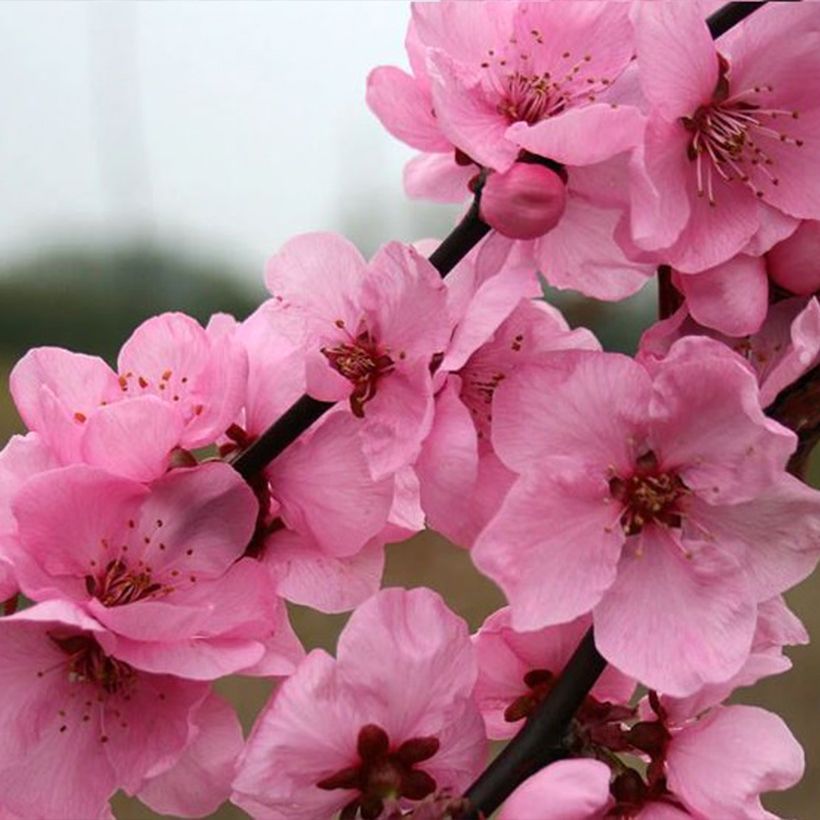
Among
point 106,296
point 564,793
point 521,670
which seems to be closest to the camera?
point 564,793

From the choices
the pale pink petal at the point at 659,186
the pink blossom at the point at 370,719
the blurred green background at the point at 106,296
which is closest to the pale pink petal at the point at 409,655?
the pink blossom at the point at 370,719

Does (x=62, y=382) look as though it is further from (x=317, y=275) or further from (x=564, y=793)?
(x=564, y=793)

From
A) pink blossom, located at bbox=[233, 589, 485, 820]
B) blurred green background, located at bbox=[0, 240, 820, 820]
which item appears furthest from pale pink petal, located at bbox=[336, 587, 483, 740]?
blurred green background, located at bbox=[0, 240, 820, 820]

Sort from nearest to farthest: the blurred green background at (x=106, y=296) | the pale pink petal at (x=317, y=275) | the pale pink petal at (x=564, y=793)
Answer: the pale pink petal at (x=564, y=793)
the pale pink petal at (x=317, y=275)
the blurred green background at (x=106, y=296)

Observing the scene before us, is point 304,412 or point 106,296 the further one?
point 106,296

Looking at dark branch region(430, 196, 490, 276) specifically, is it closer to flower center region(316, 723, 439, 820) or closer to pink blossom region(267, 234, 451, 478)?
pink blossom region(267, 234, 451, 478)

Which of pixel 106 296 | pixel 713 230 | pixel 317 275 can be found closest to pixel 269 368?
pixel 317 275

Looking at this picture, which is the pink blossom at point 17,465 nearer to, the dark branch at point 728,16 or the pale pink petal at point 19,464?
the pale pink petal at point 19,464
